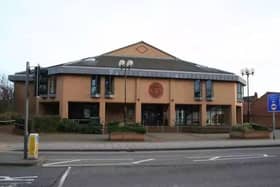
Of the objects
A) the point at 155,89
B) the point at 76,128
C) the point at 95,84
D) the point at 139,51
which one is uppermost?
the point at 139,51

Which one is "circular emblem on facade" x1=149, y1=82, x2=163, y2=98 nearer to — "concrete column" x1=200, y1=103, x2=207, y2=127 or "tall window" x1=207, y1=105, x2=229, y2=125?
"concrete column" x1=200, y1=103, x2=207, y2=127

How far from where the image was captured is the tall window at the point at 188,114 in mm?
56375

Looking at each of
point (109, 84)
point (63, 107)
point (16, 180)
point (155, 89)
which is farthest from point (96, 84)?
point (16, 180)

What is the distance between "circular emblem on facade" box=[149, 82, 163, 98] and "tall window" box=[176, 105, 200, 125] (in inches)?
191

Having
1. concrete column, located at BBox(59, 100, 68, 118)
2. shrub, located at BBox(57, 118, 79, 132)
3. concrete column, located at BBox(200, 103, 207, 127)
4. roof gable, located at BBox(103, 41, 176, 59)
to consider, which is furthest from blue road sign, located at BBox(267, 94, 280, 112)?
roof gable, located at BBox(103, 41, 176, 59)

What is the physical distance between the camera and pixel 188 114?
188 ft

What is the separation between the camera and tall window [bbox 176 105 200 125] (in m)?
56.4

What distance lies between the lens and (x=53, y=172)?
1419 centimetres

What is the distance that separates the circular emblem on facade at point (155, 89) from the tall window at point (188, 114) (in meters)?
4.86

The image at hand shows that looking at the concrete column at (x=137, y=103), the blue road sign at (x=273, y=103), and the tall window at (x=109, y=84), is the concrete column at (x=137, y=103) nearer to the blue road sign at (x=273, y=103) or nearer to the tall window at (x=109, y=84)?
the tall window at (x=109, y=84)

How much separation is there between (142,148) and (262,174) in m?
12.6

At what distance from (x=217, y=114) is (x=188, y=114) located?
3857 millimetres

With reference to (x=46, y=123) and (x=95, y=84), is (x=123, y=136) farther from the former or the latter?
(x=95, y=84)

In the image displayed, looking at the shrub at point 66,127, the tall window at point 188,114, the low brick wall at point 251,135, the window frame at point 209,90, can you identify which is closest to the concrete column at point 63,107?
the shrub at point 66,127
